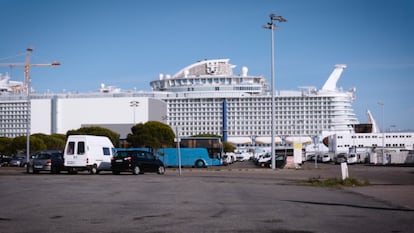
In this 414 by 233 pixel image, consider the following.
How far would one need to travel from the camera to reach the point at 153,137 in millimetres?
80188

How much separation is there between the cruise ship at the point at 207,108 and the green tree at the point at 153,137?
30261mm

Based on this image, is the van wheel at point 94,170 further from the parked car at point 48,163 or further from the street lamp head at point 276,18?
the street lamp head at point 276,18

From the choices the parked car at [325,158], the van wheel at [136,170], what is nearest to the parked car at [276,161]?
the van wheel at [136,170]

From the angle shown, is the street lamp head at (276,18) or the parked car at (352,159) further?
the parked car at (352,159)

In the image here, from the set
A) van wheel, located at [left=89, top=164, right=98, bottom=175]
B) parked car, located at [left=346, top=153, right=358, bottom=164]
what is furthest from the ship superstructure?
van wheel, located at [left=89, top=164, right=98, bottom=175]

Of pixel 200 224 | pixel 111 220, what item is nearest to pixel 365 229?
pixel 200 224

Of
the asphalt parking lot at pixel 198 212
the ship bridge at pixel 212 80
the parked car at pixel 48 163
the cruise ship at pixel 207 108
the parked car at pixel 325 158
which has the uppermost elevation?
the ship bridge at pixel 212 80

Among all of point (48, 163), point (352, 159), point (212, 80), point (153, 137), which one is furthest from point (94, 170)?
point (212, 80)

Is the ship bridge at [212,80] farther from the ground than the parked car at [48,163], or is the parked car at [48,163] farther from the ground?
the ship bridge at [212,80]

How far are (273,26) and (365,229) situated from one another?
3457cm

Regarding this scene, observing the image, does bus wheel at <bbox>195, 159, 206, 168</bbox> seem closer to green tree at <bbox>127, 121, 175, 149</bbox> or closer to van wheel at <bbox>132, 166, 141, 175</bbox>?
van wheel at <bbox>132, 166, 141, 175</bbox>

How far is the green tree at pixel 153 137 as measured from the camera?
79.8 m

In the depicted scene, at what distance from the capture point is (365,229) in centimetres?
966

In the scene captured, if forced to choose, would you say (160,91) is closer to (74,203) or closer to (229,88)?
(229,88)
